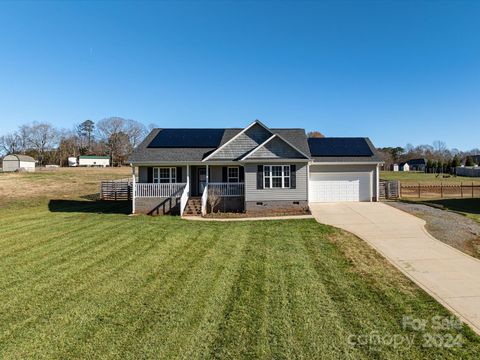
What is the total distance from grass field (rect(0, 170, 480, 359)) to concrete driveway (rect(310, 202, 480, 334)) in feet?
1.47

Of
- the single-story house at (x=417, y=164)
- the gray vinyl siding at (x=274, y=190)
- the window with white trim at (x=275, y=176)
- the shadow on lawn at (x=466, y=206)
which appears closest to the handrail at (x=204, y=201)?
the gray vinyl siding at (x=274, y=190)

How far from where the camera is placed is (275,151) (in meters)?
17.2

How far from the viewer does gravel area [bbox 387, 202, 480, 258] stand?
9703 mm

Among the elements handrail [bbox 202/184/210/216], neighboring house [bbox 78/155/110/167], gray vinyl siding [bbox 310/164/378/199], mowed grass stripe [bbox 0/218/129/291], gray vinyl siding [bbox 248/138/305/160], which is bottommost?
mowed grass stripe [bbox 0/218/129/291]

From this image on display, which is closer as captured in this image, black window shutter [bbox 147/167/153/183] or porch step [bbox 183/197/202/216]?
porch step [bbox 183/197/202/216]

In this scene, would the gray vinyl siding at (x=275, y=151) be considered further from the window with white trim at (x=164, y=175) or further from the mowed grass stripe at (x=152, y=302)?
the mowed grass stripe at (x=152, y=302)

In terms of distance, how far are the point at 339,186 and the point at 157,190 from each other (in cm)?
1324

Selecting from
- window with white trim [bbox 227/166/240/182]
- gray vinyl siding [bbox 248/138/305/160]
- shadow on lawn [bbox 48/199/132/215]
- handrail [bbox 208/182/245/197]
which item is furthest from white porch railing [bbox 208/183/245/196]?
shadow on lawn [bbox 48/199/132/215]

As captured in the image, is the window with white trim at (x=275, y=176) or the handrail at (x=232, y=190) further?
the handrail at (x=232, y=190)

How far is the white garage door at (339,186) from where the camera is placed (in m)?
20.5

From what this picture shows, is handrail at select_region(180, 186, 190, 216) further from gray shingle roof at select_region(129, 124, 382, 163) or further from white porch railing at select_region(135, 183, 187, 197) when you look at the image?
gray shingle roof at select_region(129, 124, 382, 163)

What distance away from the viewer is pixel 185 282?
6.62m

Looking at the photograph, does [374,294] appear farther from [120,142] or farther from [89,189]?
[120,142]

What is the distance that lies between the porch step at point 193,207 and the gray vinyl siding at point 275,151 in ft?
14.8
